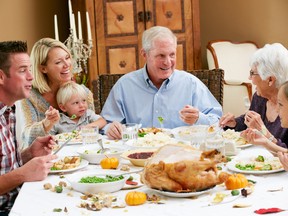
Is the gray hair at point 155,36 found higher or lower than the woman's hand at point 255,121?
higher

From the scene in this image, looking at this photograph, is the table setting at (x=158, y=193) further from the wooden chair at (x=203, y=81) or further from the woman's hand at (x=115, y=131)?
the wooden chair at (x=203, y=81)

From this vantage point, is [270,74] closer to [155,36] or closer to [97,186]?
[155,36]

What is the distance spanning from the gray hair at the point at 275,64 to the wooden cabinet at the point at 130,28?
8.95 feet

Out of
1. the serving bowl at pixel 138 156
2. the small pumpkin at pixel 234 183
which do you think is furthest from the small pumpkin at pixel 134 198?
Result: the serving bowl at pixel 138 156

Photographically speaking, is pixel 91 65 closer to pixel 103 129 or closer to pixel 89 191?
pixel 103 129

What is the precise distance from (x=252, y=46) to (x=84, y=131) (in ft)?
13.1

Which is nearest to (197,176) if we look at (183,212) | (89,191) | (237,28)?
(183,212)

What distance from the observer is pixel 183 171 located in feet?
5.79

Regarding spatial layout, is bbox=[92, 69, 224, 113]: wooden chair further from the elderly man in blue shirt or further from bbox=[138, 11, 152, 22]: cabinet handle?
bbox=[138, 11, 152, 22]: cabinet handle

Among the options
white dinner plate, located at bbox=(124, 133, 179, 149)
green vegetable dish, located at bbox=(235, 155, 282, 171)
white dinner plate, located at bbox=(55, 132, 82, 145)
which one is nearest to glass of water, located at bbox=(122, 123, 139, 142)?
white dinner plate, located at bbox=(124, 133, 179, 149)

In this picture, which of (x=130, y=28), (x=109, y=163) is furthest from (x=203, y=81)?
(x=130, y=28)

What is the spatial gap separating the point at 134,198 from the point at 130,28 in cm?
394

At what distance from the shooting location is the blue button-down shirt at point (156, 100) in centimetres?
347

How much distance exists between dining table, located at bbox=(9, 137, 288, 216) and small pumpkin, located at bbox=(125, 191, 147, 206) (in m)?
0.01
